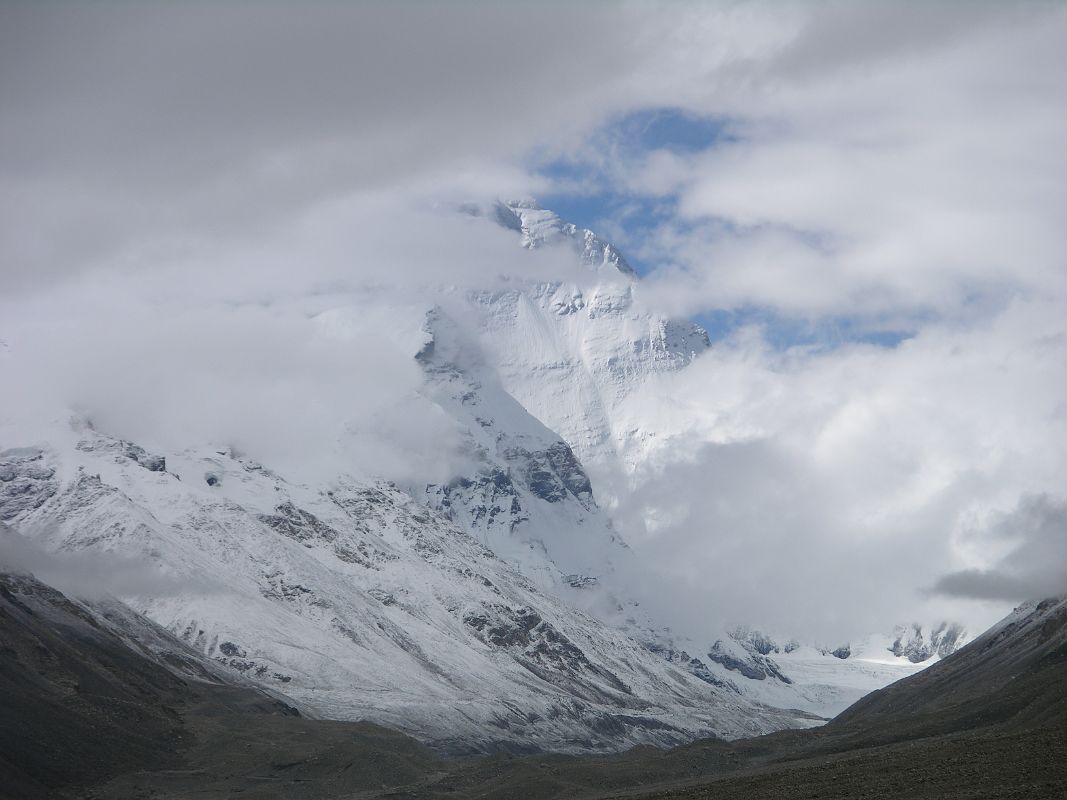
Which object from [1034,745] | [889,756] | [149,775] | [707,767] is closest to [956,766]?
[1034,745]

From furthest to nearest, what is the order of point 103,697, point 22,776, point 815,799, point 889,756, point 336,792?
point 103,697
point 336,792
point 22,776
point 889,756
point 815,799

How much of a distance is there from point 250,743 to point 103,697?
21.0 m

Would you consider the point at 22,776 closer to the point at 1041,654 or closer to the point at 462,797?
the point at 462,797

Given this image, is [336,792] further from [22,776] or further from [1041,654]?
[1041,654]

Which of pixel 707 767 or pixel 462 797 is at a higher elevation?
pixel 707 767

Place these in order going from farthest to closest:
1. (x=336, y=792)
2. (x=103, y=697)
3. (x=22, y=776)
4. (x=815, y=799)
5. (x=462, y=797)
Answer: (x=103, y=697) < (x=336, y=792) < (x=462, y=797) < (x=22, y=776) < (x=815, y=799)

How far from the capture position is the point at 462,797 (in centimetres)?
15950

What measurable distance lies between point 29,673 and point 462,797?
61.7m

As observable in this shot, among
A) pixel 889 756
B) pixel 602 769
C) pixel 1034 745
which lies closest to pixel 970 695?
pixel 602 769

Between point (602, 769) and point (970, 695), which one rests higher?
point (970, 695)

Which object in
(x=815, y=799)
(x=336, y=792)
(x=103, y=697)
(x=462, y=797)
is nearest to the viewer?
(x=815, y=799)

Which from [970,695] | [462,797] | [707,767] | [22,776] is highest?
[970,695]

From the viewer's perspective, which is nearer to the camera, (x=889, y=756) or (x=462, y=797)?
(x=889, y=756)

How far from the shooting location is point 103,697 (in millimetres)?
189500
